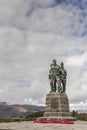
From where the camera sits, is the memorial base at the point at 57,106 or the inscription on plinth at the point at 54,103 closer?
the memorial base at the point at 57,106

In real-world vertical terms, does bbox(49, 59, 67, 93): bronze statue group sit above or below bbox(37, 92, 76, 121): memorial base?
above

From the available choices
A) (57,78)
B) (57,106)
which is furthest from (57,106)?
(57,78)

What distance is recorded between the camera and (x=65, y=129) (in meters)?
24.7

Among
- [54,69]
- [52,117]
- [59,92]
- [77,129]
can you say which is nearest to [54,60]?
[54,69]

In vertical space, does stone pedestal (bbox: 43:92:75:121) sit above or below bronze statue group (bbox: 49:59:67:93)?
below

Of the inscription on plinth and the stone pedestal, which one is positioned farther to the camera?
the inscription on plinth

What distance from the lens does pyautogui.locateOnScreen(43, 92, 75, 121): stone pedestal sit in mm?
36188

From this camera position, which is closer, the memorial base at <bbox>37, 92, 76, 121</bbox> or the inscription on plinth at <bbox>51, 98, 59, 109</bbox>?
the memorial base at <bbox>37, 92, 76, 121</bbox>

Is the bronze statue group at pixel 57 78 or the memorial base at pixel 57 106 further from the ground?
the bronze statue group at pixel 57 78

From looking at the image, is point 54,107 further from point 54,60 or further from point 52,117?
point 54,60

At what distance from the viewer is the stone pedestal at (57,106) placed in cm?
3619

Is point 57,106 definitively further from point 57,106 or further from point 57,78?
point 57,78

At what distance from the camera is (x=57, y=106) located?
3659cm

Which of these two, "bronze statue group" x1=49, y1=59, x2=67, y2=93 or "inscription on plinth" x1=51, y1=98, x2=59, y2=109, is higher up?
"bronze statue group" x1=49, y1=59, x2=67, y2=93
